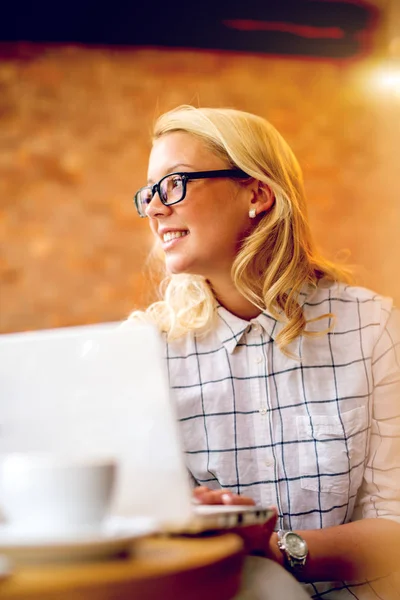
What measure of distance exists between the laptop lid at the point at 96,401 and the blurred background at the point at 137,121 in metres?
2.13

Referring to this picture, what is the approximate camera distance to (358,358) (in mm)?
1359

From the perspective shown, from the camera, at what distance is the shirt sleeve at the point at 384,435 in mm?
1289

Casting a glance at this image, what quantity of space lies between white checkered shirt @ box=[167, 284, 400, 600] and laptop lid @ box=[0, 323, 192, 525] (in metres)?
0.72

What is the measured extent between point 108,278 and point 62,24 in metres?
1.14

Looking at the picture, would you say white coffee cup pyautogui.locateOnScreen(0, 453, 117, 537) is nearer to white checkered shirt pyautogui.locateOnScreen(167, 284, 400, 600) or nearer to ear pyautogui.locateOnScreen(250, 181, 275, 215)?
white checkered shirt pyautogui.locateOnScreen(167, 284, 400, 600)

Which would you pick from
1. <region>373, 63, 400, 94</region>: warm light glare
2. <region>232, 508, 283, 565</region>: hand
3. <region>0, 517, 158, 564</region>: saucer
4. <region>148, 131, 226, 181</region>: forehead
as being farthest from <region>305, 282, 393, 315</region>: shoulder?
<region>373, 63, 400, 94</region>: warm light glare

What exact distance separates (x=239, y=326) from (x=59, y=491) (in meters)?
0.86

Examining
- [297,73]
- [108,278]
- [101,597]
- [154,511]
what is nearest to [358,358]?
[154,511]

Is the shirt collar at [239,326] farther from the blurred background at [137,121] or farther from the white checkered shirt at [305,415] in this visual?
the blurred background at [137,121]

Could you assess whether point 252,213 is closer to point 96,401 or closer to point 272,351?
point 272,351

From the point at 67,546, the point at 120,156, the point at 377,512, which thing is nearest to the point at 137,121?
the point at 120,156

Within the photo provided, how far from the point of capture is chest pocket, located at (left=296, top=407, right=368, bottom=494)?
4.28ft

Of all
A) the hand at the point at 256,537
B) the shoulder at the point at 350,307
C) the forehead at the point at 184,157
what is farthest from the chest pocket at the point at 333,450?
the forehead at the point at 184,157

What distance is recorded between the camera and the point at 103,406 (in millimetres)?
655
